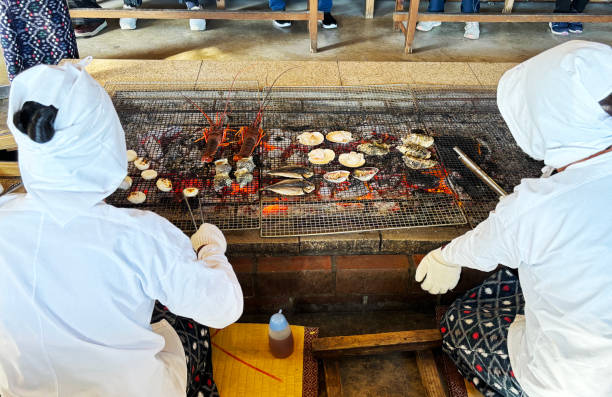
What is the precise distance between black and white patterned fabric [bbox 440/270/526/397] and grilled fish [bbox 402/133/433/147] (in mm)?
1314

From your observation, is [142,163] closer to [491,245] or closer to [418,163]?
[418,163]

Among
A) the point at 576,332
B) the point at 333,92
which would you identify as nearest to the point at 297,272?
the point at 576,332

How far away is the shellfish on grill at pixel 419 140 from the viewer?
3677mm

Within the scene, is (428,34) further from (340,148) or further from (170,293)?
(170,293)

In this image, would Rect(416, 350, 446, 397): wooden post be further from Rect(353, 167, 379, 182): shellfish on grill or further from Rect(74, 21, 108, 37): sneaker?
Rect(74, 21, 108, 37): sneaker

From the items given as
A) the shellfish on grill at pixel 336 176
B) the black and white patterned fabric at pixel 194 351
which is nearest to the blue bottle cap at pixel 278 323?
the black and white patterned fabric at pixel 194 351

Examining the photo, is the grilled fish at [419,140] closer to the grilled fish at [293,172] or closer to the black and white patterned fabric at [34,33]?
the grilled fish at [293,172]

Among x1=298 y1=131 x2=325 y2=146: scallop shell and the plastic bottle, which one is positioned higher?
x1=298 y1=131 x2=325 y2=146: scallop shell

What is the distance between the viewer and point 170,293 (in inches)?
74.9

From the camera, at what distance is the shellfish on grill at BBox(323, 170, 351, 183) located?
132 inches

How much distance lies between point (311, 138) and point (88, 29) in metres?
5.21

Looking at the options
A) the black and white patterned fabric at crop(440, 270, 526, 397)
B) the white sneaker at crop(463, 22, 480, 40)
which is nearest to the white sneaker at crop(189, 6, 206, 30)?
the white sneaker at crop(463, 22, 480, 40)

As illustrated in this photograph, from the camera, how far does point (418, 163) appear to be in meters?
3.50

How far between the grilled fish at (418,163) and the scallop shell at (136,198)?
1975 millimetres
